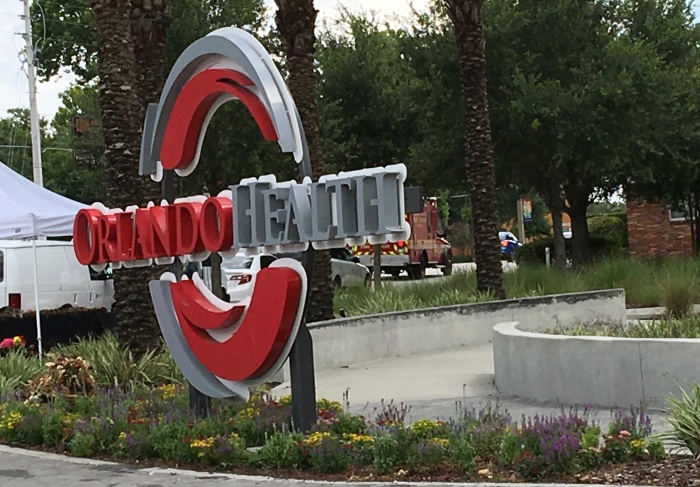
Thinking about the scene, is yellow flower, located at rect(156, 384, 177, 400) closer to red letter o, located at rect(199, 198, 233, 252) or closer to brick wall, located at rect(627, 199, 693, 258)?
red letter o, located at rect(199, 198, 233, 252)

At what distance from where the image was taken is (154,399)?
11.1m

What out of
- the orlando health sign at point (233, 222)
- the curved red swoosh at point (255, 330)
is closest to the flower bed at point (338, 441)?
the curved red swoosh at point (255, 330)

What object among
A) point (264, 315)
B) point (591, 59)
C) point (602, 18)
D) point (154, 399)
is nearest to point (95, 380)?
point (154, 399)

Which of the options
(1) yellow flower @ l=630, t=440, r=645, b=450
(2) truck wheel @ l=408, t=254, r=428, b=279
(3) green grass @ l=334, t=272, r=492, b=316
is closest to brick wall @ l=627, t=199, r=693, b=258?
(2) truck wheel @ l=408, t=254, r=428, b=279

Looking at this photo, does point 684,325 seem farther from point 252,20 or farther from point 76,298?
point 252,20

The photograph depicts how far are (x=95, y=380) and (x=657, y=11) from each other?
70.4ft

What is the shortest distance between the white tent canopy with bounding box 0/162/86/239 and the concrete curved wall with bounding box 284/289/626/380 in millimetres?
3908

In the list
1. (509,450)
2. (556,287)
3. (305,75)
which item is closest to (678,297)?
(556,287)

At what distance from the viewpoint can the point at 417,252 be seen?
42938 mm

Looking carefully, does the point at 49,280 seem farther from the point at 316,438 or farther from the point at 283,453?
the point at 316,438

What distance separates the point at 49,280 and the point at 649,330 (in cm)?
1213

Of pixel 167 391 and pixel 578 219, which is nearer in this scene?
pixel 167 391

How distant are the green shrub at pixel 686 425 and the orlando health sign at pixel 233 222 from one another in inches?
95.2

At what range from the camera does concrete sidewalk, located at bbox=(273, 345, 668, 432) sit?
37.2 feet
